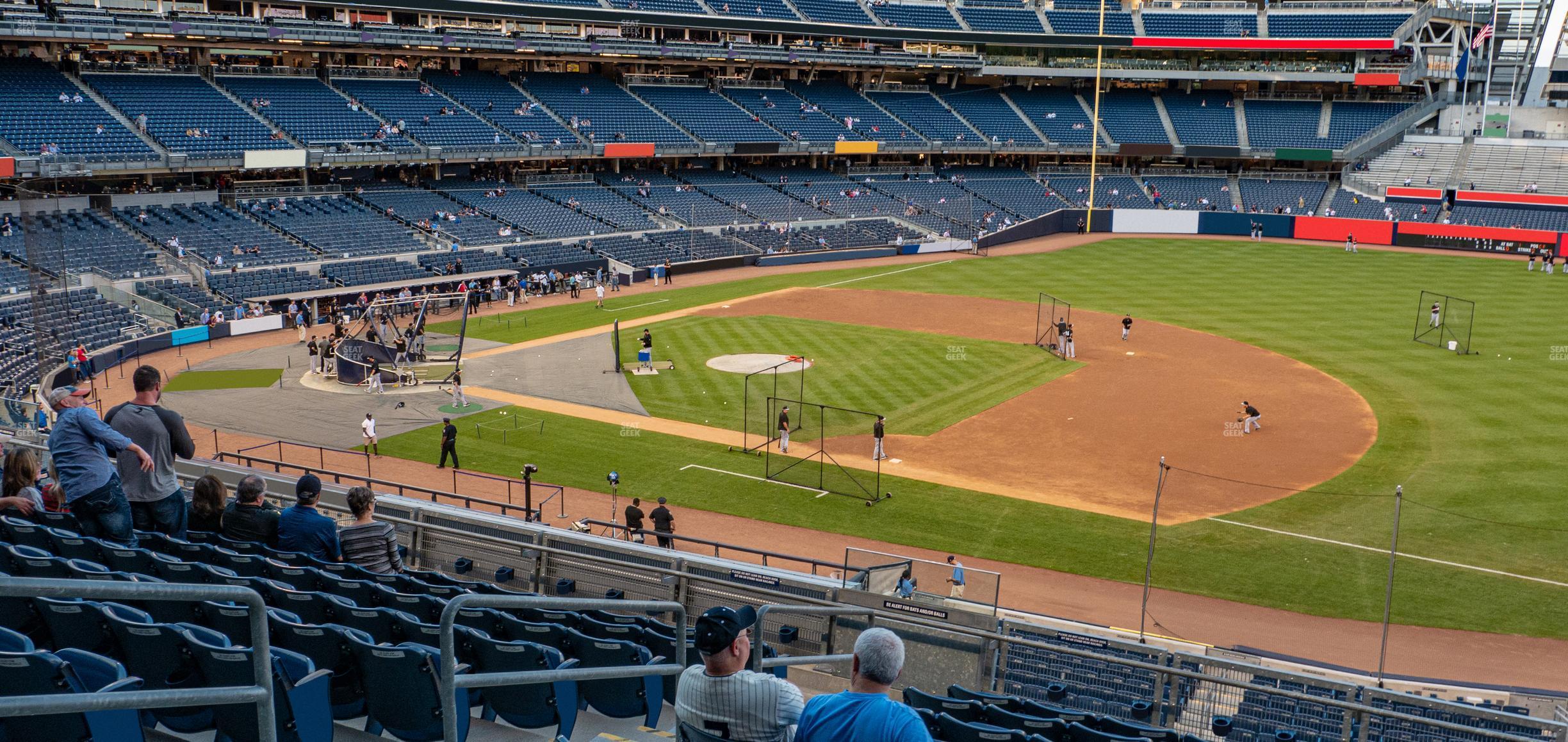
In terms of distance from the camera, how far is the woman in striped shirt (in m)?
10.8

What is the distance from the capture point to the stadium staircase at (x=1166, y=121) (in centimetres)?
8975

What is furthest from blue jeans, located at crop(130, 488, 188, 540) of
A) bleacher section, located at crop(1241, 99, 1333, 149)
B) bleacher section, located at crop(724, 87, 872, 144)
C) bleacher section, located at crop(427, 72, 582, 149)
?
bleacher section, located at crop(1241, 99, 1333, 149)

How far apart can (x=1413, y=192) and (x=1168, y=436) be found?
59105mm

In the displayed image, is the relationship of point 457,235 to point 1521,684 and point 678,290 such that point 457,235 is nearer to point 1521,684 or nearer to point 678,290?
point 678,290

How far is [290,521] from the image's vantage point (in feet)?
35.7

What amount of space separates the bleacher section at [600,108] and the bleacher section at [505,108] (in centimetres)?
147

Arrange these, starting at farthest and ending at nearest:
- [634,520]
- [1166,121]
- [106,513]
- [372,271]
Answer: [1166,121], [372,271], [634,520], [106,513]

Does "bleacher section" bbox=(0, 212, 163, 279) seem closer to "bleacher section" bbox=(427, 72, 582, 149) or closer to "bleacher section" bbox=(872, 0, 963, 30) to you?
"bleacher section" bbox=(427, 72, 582, 149)

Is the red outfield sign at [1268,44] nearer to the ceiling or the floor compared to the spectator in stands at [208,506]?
nearer to the ceiling

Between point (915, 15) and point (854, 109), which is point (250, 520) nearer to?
point (854, 109)

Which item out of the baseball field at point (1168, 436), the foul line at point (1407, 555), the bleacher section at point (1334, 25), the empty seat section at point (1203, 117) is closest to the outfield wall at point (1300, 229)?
the empty seat section at point (1203, 117)

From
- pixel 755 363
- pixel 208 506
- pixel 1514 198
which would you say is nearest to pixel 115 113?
pixel 755 363

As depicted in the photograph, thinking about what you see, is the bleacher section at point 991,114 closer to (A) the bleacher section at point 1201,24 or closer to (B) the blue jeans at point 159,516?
(A) the bleacher section at point 1201,24

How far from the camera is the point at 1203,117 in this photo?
91812mm
